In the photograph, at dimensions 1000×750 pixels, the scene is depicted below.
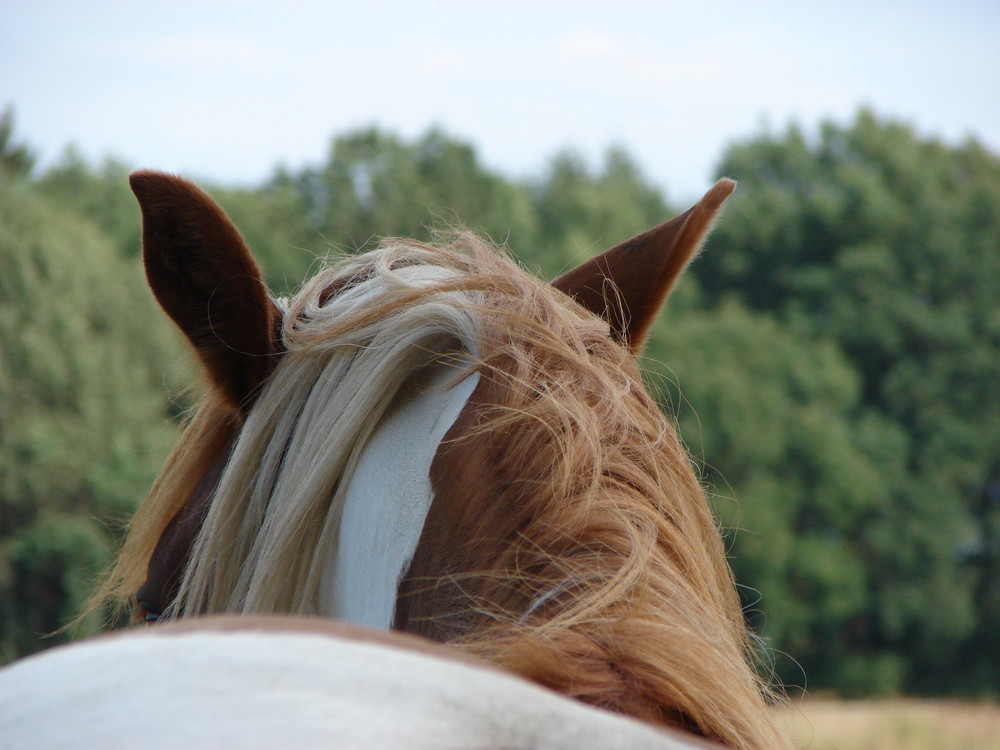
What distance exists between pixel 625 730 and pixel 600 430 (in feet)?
1.39

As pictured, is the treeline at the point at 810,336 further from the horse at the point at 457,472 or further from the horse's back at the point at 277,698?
the horse's back at the point at 277,698

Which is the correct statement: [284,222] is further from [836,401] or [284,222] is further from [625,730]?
[625,730]

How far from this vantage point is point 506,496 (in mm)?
796

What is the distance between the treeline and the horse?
14648mm

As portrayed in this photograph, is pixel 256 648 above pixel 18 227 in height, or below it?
below

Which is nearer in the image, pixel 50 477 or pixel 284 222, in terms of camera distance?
pixel 50 477

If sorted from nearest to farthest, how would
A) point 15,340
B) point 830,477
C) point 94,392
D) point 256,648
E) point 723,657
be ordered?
point 256,648
point 723,657
point 15,340
point 94,392
point 830,477

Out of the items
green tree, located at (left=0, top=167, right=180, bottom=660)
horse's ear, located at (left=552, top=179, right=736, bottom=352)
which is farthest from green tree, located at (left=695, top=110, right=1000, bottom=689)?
horse's ear, located at (left=552, top=179, right=736, bottom=352)

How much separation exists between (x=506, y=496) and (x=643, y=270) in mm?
620

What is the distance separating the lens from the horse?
26.7 inches

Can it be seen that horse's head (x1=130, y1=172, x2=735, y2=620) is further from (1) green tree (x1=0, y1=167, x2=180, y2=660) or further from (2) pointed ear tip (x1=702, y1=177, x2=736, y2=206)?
(1) green tree (x1=0, y1=167, x2=180, y2=660)

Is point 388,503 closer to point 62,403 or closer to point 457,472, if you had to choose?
point 457,472

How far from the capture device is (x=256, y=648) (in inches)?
17.5

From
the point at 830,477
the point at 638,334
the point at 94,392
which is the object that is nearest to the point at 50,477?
the point at 94,392
